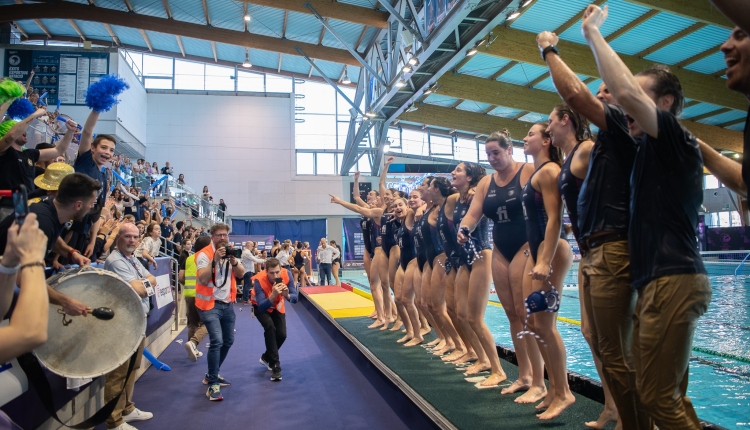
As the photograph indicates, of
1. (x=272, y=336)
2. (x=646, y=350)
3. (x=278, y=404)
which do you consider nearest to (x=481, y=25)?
(x=272, y=336)

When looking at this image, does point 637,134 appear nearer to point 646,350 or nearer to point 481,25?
point 646,350

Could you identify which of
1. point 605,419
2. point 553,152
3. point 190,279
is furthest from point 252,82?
point 605,419

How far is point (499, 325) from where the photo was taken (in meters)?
8.28

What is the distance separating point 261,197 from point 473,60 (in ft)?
52.3

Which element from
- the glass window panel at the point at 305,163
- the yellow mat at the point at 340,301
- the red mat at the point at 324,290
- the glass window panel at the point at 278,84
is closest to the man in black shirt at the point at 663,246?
the yellow mat at the point at 340,301

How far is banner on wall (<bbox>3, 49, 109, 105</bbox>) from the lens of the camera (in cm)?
1953

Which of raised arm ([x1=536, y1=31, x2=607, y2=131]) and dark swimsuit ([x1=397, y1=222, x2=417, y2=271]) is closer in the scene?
raised arm ([x1=536, y1=31, x2=607, y2=131])

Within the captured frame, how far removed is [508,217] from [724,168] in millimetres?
1982

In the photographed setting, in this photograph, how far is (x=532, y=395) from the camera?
3850 mm

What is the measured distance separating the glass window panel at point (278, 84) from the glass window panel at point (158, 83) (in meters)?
5.13

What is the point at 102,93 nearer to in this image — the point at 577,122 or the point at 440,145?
the point at 577,122

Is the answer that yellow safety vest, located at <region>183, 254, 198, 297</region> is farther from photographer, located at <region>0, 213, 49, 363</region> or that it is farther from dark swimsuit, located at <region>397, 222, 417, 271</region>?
photographer, located at <region>0, 213, 49, 363</region>

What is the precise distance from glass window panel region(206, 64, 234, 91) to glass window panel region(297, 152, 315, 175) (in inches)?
207

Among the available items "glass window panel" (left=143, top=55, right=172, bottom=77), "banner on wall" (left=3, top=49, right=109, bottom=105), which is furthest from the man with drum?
"glass window panel" (left=143, top=55, right=172, bottom=77)
